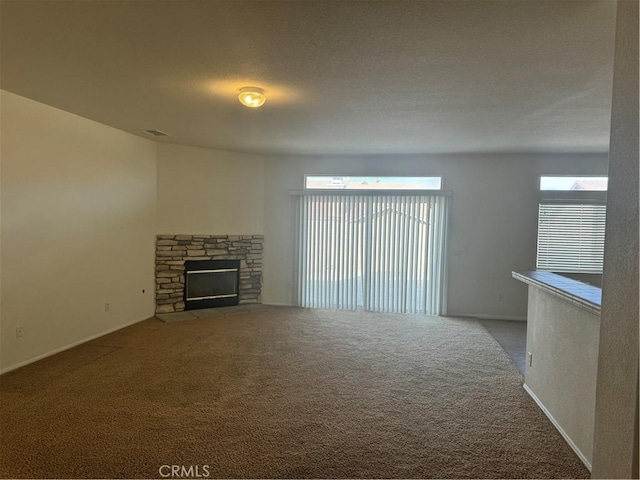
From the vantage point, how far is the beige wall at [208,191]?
5.44m

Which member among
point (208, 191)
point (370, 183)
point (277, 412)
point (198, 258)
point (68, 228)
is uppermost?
point (370, 183)

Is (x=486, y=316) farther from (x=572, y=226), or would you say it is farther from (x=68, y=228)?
(x=68, y=228)

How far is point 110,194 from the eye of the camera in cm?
454

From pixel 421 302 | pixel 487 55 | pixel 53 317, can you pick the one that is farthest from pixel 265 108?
pixel 421 302

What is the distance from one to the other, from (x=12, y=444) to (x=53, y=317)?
183cm

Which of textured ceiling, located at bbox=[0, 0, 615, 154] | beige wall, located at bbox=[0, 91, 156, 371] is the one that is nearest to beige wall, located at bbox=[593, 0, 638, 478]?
textured ceiling, located at bbox=[0, 0, 615, 154]

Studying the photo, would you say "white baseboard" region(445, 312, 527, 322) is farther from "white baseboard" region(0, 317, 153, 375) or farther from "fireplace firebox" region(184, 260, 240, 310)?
"white baseboard" region(0, 317, 153, 375)

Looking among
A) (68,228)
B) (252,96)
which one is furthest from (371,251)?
(68,228)

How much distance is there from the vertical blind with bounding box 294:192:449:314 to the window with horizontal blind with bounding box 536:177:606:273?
4.87 feet

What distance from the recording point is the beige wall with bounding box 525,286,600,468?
222 cm

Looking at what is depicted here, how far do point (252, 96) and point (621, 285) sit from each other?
8.88ft

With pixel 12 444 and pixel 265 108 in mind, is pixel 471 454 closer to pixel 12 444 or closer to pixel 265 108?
pixel 12 444

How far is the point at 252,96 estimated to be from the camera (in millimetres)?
2977

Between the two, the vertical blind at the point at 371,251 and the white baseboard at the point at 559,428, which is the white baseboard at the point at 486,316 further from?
the white baseboard at the point at 559,428
